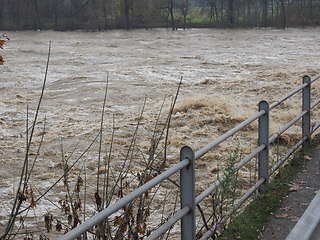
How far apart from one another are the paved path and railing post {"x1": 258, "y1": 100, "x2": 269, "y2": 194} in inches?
11.9

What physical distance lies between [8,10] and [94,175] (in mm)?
36340

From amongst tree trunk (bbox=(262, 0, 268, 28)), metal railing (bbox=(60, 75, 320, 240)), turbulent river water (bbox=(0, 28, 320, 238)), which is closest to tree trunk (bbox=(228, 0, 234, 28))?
tree trunk (bbox=(262, 0, 268, 28))

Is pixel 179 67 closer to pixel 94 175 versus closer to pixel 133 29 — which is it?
pixel 94 175

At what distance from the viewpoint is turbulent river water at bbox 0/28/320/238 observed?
1023 cm

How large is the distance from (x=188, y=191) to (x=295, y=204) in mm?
2056

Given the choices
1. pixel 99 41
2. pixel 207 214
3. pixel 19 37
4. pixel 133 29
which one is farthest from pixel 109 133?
pixel 133 29

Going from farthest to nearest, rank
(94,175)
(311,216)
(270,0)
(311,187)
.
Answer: (270,0)
(94,175)
(311,187)
(311,216)

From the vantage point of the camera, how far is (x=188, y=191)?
3510 mm

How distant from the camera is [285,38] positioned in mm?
32906

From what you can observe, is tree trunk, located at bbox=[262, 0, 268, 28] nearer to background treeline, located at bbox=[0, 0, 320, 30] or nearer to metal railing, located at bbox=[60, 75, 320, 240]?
background treeline, located at bbox=[0, 0, 320, 30]

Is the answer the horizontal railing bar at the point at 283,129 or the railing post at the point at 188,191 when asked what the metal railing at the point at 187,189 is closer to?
the railing post at the point at 188,191

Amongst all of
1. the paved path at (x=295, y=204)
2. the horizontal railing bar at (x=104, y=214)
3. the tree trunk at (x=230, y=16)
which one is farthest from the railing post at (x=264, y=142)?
the tree trunk at (x=230, y=16)

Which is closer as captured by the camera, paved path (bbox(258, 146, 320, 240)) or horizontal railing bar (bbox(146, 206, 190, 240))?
horizontal railing bar (bbox(146, 206, 190, 240))

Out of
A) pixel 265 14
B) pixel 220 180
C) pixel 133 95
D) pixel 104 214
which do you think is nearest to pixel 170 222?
pixel 104 214
